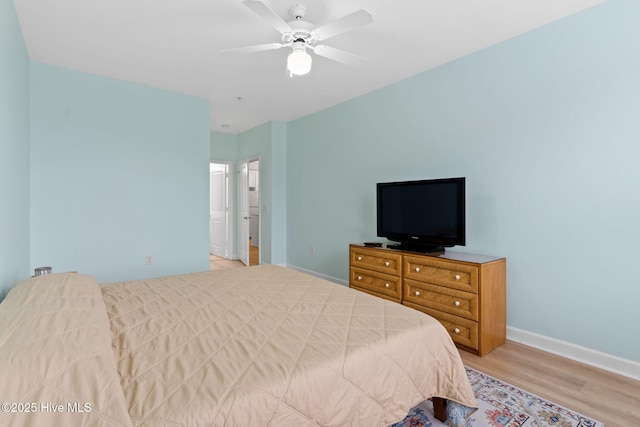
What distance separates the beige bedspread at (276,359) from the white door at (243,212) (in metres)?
A: 4.10

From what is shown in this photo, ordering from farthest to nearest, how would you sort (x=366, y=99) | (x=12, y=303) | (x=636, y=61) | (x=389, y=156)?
(x=366, y=99) → (x=389, y=156) → (x=636, y=61) → (x=12, y=303)

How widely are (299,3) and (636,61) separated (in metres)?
2.28

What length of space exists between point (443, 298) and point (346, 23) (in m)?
2.18

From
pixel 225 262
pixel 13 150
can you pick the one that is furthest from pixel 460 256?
pixel 225 262

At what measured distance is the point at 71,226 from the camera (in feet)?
11.4

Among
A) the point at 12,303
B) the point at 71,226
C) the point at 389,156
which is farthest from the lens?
the point at 389,156

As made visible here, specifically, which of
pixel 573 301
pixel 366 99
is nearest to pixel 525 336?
pixel 573 301

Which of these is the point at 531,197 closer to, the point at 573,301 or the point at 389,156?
the point at 573,301

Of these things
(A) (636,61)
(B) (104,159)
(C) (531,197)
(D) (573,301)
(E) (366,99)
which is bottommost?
(D) (573,301)

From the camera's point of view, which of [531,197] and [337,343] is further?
[531,197]

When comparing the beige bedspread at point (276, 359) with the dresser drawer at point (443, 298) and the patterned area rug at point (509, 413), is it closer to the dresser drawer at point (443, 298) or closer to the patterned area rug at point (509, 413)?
the patterned area rug at point (509, 413)

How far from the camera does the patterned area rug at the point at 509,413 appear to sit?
1.67 m

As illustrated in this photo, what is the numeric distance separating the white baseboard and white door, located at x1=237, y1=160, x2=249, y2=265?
4.44 metres

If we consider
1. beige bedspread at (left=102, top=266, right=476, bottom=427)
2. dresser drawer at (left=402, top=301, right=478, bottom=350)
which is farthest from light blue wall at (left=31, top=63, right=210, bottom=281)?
dresser drawer at (left=402, top=301, right=478, bottom=350)
